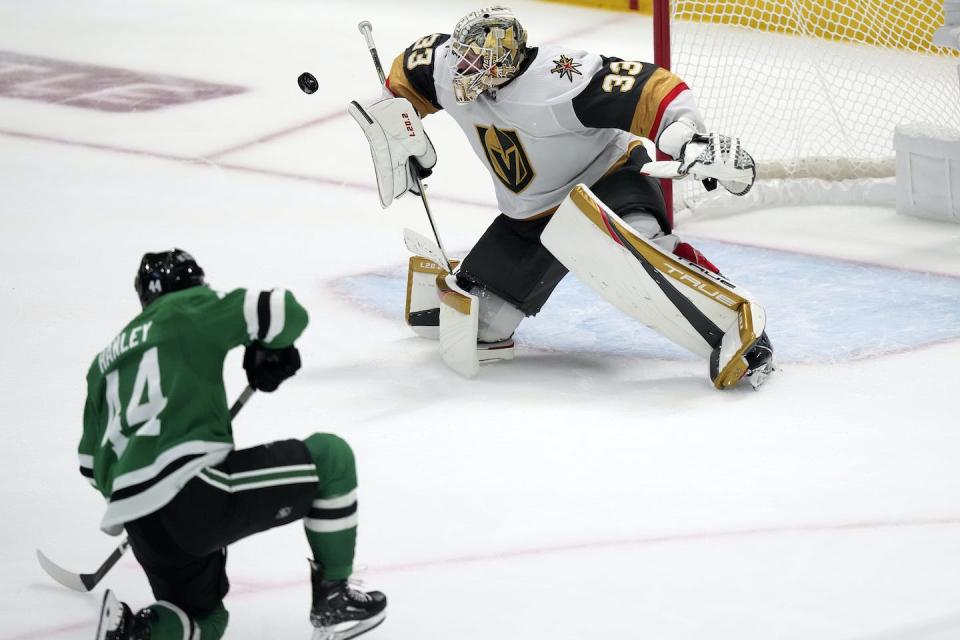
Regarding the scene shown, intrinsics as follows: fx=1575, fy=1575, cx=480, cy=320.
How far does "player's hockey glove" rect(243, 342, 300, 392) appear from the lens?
95.3 inches

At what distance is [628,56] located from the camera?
23.3 feet

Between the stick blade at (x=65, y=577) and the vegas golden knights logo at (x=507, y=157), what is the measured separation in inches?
61.2

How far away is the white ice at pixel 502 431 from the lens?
8.95ft

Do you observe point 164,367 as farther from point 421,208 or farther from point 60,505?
point 421,208

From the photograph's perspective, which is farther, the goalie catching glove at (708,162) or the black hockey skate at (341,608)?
the goalie catching glove at (708,162)

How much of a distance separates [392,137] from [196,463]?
70.1 inches

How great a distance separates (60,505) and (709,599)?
133cm

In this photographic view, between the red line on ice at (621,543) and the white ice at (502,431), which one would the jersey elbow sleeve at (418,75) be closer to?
the white ice at (502,431)

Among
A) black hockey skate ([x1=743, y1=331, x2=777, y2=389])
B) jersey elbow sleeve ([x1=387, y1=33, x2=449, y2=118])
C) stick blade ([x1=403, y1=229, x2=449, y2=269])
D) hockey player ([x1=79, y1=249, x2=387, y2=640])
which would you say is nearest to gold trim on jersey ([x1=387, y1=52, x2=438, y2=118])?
jersey elbow sleeve ([x1=387, y1=33, x2=449, y2=118])

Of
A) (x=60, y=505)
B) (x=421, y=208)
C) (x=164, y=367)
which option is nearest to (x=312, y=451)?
(x=164, y=367)

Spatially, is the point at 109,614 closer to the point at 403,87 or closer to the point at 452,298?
the point at 452,298

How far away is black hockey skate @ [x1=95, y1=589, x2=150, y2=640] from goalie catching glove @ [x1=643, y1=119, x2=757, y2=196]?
1664mm

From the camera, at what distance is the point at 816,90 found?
5699mm

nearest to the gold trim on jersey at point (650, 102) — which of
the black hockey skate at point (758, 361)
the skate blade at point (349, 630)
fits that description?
the black hockey skate at point (758, 361)
